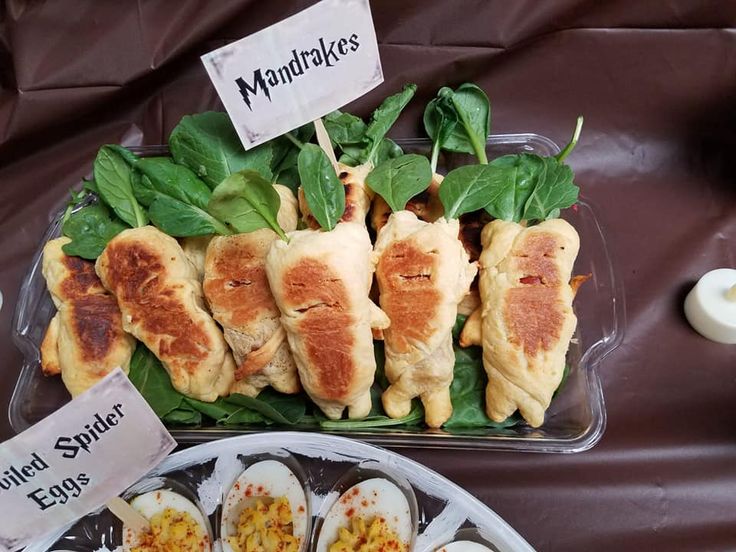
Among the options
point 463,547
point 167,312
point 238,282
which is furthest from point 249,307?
point 463,547

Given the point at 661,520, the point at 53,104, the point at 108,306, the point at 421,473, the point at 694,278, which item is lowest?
the point at 661,520

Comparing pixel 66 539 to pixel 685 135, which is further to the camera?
pixel 685 135

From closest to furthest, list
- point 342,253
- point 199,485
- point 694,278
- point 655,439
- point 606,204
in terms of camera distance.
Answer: point 342,253
point 199,485
point 655,439
point 694,278
point 606,204

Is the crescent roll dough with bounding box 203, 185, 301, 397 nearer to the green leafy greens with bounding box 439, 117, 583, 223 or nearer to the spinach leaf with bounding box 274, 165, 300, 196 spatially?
the spinach leaf with bounding box 274, 165, 300, 196

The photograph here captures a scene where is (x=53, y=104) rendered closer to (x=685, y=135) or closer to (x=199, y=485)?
(x=199, y=485)

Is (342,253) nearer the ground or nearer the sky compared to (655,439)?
nearer the sky

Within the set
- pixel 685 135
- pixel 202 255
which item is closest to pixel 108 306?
pixel 202 255

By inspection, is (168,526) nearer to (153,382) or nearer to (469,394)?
(153,382)
